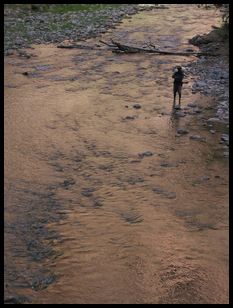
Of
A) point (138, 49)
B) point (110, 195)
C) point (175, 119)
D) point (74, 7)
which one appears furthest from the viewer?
point (74, 7)

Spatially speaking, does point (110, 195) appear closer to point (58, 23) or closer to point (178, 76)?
point (178, 76)

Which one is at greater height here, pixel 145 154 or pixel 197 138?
pixel 197 138

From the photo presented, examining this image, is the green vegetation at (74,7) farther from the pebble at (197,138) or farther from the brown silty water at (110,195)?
the pebble at (197,138)

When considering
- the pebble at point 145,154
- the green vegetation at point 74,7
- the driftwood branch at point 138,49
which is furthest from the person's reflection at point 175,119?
the green vegetation at point 74,7

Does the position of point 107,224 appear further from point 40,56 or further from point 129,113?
point 40,56

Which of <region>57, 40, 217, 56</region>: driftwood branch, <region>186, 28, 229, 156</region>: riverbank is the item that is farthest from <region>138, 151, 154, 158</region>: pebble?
<region>57, 40, 217, 56</region>: driftwood branch

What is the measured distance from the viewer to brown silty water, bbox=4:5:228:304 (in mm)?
9211

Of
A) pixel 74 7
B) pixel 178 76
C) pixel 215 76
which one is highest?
pixel 74 7

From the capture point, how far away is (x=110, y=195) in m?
→ 12.4

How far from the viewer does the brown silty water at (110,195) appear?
9211 millimetres

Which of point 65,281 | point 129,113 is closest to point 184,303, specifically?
point 65,281

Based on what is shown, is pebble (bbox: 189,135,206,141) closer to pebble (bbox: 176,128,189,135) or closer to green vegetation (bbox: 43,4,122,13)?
pebble (bbox: 176,128,189,135)

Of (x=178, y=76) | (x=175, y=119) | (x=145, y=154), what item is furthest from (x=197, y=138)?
(x=178, y=76)
